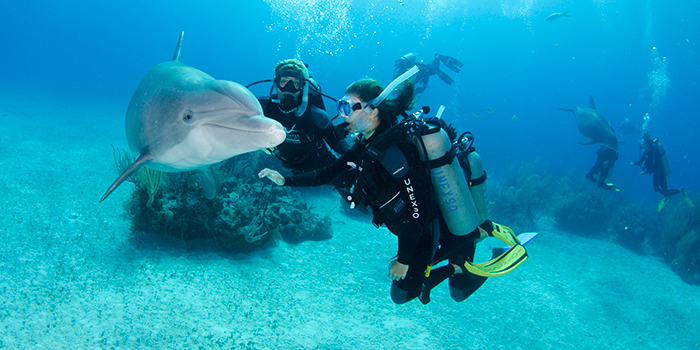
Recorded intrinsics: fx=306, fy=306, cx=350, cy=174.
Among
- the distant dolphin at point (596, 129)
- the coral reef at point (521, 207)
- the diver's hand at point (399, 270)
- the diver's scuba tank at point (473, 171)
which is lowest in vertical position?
the coral reef at point (521, 207)

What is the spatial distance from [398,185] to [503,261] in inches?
73.6

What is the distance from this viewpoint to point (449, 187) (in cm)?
275

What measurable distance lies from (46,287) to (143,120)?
306 centimetres

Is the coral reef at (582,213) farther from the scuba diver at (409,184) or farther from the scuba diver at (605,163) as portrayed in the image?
the scuba diver at (409,184)

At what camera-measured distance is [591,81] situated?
113125mm

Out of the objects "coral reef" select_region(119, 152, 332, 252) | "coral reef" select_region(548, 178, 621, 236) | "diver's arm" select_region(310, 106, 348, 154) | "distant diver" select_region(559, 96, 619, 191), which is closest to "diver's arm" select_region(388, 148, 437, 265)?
"diver's arm" select_region(310, 106, 348, 154)

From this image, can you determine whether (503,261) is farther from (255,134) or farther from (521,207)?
(521,207)

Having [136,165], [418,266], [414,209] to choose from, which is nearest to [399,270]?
[418,266]

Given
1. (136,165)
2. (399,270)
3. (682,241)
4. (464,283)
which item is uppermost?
(136,165)

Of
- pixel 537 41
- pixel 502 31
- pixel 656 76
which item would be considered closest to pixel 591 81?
pixel 656 76

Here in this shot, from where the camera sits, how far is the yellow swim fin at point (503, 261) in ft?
10.7

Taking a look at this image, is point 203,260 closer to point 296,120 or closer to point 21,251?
point 21,251

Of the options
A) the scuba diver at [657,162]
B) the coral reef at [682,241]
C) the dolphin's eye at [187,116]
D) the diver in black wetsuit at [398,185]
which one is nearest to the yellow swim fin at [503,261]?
the diver in black wetsuit at [398,185]

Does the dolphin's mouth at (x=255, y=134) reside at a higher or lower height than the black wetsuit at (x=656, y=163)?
higher
